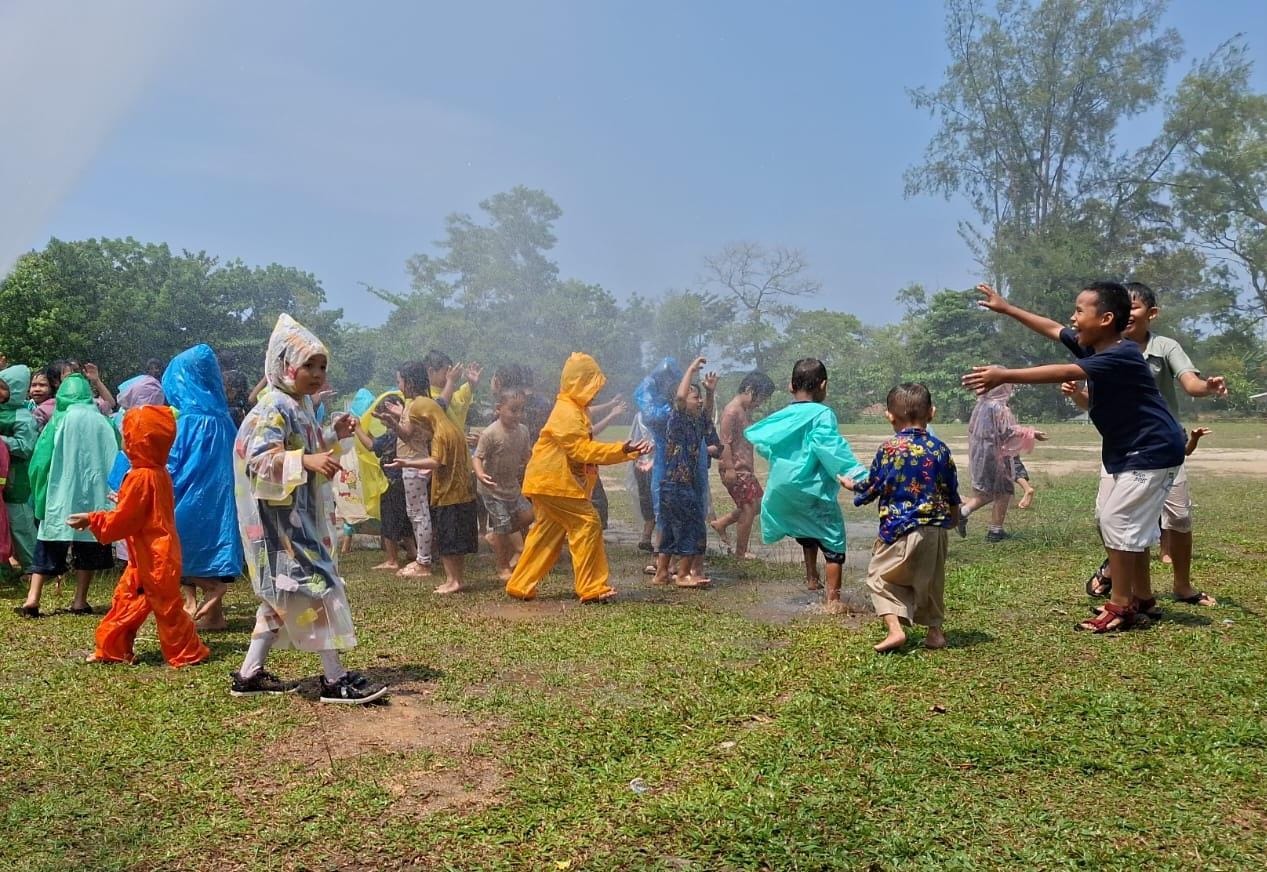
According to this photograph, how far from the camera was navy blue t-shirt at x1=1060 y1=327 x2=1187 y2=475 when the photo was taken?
5074 millimetres

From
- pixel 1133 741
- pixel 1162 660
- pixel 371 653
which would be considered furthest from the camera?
pixel 371 653

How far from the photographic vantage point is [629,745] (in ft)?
13.1

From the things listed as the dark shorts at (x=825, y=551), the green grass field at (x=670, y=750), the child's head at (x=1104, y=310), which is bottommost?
the green grass field at (x=670, y=750)

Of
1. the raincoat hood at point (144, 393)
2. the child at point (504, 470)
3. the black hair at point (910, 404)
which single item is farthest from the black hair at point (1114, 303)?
the raincoat hood at point (144, 393)

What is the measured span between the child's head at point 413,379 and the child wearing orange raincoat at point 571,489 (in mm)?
1568

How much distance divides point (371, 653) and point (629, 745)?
87.5 inches

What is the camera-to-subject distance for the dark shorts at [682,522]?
7660mm

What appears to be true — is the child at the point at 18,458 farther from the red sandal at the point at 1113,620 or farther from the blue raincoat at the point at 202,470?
the red sandal at the point at 1113,620

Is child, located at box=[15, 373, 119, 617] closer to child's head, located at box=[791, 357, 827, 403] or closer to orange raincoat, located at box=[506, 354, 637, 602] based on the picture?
orange raincoat, located at box=[506, 354, 637, 602]

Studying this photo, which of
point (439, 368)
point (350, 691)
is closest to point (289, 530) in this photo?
point (350, 691)

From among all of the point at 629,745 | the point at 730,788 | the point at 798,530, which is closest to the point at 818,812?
the point at 730,788

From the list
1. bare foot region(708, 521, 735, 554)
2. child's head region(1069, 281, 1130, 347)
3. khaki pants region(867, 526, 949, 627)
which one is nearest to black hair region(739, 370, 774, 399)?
bare foot region(708, 521, 735, 554)

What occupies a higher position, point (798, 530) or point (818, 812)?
point (798, 530)

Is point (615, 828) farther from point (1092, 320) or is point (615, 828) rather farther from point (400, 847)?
point (1092, 320)
